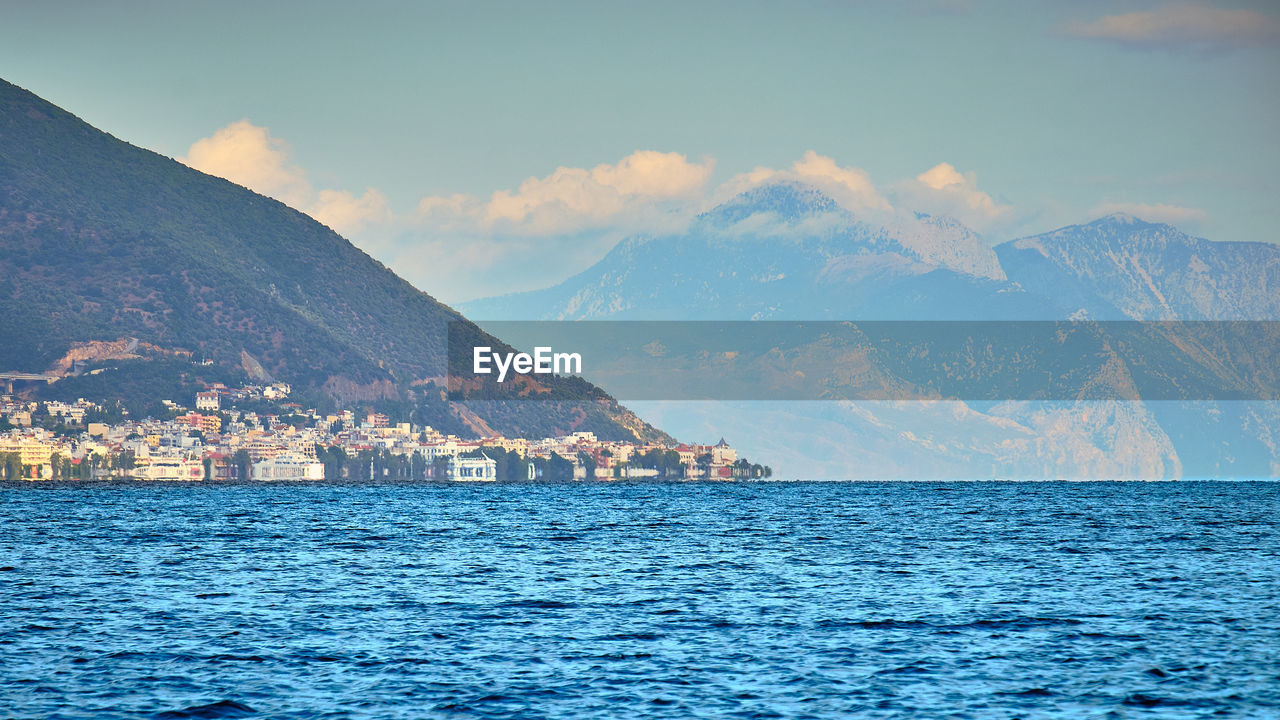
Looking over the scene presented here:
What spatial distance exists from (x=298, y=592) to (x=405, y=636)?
1284 cm

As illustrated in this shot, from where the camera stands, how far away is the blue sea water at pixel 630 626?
33406 millimetres

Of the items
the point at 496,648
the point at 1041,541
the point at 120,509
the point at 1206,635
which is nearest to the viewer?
the point at 496,648

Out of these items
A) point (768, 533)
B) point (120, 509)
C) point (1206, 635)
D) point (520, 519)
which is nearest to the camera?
point (1206, 635)

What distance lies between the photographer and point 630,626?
148ft

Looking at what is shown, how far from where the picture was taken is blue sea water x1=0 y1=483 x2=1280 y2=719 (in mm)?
33406

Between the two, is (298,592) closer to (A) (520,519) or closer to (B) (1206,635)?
(B) (1206,635)

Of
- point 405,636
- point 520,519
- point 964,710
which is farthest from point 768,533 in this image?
point 964,710

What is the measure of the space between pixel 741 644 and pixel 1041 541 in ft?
172

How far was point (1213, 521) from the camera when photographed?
118 m

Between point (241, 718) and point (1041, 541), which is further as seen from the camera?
point (1041, 541)

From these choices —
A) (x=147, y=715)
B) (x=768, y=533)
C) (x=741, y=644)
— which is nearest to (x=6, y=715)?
(x=147, y=715)

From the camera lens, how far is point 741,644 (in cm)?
4134

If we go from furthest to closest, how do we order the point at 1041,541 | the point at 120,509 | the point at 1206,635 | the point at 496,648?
1. the point at 120,509
2. the point at 1041,541
3. the point at 1206,635
4. the point at 496,648

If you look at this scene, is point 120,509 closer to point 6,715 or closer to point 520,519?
point 520,519
